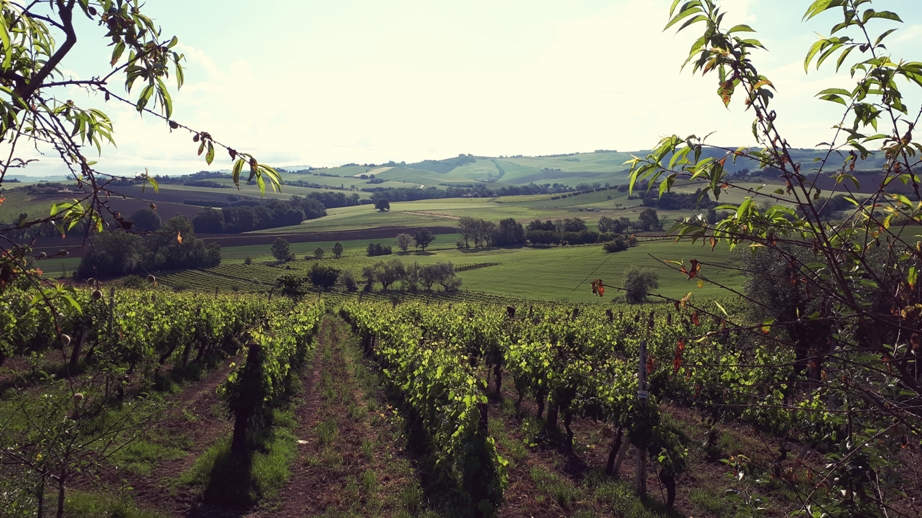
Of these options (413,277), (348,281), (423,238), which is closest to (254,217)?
(423,238)

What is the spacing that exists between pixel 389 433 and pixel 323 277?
67.6 metres

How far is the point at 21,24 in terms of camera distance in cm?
271

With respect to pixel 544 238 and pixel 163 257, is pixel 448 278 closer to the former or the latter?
pixel 544 238

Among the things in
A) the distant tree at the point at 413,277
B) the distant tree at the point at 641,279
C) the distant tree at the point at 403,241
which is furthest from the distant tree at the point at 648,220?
the distant tree at the point at 413,277

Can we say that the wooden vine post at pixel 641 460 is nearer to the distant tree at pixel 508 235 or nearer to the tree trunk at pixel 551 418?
the tree trunk at pixel 551 418

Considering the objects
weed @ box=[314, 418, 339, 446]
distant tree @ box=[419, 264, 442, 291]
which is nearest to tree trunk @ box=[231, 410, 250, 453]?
weed @ box=[314, 418, 339, 446]

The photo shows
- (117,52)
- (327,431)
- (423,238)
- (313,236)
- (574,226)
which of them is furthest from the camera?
(313,236)

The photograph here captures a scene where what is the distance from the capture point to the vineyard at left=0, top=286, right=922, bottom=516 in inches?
324

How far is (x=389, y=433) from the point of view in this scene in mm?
13773

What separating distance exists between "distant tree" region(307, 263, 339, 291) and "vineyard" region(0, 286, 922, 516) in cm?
5979

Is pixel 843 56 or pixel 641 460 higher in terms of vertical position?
pixel 843 56

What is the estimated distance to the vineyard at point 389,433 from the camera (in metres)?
8.24

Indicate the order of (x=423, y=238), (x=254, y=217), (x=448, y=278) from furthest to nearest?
(x=254, y=217)
(x=423, y=238)
(x=448, y=278)

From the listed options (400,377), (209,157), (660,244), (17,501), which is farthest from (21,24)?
(660,244)
